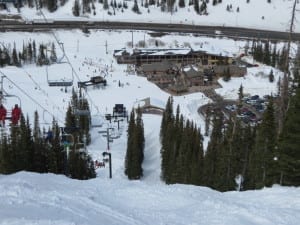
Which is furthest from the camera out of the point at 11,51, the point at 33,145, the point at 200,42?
the point at 200,42

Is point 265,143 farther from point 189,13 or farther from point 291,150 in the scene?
point 189,13

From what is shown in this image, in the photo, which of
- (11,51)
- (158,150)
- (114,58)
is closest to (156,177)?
(158,150)

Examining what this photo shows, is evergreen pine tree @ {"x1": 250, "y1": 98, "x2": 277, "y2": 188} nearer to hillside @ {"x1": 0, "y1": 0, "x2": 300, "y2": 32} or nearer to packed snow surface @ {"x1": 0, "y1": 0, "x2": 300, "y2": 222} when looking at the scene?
packed snow surface @ {"x1": 0, "y1": 0, "x2": 300, "y2": 222}

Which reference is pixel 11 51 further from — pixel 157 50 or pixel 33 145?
pixel 33 145

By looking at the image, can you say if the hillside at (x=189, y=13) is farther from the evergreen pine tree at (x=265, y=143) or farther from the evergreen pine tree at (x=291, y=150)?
the evergreen pine tree at (x=291, y=150)

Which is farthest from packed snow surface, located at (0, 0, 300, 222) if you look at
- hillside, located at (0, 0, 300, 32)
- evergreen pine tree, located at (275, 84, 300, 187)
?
evergreen pine tree, located at (275, 84, 300, 187)

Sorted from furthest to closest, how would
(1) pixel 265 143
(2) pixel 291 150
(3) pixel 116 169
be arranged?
1. (3) pixel 116 169
2. (1) pixel 265 143
3. (2) pixel 291 150

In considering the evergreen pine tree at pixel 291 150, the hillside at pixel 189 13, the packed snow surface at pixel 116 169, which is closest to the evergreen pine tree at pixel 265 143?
the evergreen pine tree at pixel 291 150

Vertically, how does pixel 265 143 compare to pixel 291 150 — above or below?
below

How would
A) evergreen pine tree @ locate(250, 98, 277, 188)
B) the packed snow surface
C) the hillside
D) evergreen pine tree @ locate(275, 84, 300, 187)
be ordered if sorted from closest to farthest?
the packed snow surface → evergreen pine tree @ locate(275, 84, 300, 187) → evergreen pine tree @ locate(250, 98, 277, 188) → the hillside

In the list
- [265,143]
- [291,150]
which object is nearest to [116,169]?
[265,143]

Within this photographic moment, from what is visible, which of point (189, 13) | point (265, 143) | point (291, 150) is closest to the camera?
point (291, 150)
